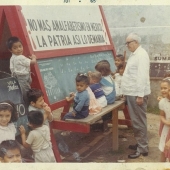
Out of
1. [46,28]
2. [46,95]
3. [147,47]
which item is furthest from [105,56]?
[46,95]

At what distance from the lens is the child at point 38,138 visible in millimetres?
2258

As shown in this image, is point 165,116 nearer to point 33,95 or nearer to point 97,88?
point 97,88

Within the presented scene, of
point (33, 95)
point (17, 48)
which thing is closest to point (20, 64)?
point (17, 48)

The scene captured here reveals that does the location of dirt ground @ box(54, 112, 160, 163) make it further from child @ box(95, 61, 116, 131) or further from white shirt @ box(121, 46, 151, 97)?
white shirt @ box(121, 46, 151, 97)

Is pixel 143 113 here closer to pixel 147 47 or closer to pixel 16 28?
pixel 147 47

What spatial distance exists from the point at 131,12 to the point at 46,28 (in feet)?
2.61

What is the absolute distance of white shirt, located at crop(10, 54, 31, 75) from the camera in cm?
234

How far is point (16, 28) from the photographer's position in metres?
2.38

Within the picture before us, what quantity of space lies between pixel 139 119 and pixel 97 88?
493mm

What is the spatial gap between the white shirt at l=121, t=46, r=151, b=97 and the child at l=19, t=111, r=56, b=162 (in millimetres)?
923

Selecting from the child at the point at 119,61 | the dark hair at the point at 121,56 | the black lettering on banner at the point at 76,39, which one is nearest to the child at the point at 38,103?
the black lettering on banner at the point at 76,39

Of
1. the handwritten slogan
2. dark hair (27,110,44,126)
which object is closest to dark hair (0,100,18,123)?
dark hair (27,110,44,126)

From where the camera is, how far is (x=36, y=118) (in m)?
2.28

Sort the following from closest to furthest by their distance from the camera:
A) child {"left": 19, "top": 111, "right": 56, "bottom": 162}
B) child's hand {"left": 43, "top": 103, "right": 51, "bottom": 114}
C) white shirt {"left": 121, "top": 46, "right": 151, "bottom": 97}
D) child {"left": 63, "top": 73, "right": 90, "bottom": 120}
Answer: child {"left": 19, "top": 111, "right": 56, "bottom": 162}, child's hand {"left": 43, "top": 103, "right": 51, "bottom": 114}, child {"left": 63, "top": 73, "right": 90, "bottom": 120}, white shirt {"left": 121, "top": 46, "right": 151, "bottom": 97}
